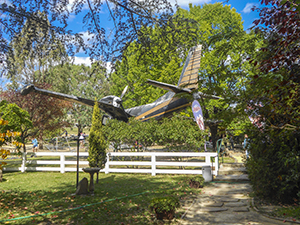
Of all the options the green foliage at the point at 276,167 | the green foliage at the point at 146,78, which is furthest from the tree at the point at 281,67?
the green foliage at the point at 146,78

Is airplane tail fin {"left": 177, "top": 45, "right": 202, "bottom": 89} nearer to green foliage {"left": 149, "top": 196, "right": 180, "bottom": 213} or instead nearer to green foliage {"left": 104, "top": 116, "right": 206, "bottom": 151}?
green foliage {"left": 104, "top": 116, "right": 206, "bottom": 151}

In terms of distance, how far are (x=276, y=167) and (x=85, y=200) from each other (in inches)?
233

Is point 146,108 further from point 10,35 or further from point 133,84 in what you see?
point 10,35

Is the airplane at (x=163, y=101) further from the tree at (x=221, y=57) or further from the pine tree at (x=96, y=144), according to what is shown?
the pine tree at (x=96, y=144)

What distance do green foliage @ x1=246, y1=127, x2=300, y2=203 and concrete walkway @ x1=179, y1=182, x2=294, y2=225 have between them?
836 mm

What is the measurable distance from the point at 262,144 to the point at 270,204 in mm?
1765

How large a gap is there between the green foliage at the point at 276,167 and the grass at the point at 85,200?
2.53 meters

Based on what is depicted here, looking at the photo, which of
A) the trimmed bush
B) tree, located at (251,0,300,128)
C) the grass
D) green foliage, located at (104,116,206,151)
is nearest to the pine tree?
the trimmed bush

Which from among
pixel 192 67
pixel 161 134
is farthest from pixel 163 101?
pixel 161 134

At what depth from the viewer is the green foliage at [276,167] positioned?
6.04m

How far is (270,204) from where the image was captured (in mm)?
6680

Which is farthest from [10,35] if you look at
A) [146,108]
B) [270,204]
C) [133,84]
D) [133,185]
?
[133,84]

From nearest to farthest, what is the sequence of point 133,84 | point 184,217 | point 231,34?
point 231,34, point 184,217, point 133,84

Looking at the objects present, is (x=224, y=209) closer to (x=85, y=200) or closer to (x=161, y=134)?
(x=85, y=200)
